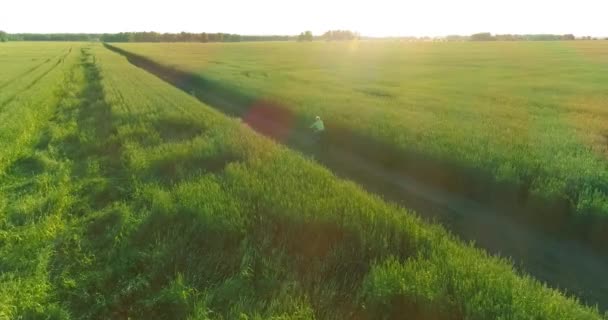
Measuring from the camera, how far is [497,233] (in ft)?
24.0

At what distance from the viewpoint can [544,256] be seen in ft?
21.3

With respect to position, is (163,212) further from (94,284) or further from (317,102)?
(317,102)

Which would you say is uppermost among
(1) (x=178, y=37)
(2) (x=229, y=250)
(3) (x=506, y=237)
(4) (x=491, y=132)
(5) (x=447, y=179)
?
(1) (x=178, y=37)

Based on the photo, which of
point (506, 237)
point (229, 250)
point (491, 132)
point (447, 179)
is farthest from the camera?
point (491, 132)

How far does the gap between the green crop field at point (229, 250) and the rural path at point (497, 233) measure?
2.38ft

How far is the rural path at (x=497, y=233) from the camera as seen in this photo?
5899mm

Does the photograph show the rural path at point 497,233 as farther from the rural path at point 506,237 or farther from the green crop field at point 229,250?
the green crop field at point 229,250

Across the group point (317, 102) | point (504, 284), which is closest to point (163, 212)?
point (504, 284)

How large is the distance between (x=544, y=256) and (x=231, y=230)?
4.73 metres

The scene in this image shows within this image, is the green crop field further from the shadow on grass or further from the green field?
the shadow on grass

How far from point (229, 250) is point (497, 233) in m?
4.63

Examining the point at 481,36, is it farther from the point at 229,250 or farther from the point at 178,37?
the point at 229,250

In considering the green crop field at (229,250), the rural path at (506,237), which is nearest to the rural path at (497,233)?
the rural path at (506,237)

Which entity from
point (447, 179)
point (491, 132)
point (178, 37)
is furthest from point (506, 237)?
point (178, 37)
